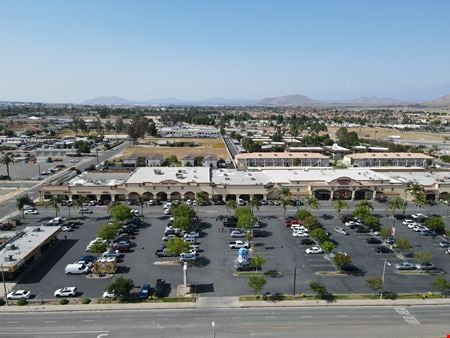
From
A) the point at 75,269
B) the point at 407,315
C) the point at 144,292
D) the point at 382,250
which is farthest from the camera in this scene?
the point at 382,250

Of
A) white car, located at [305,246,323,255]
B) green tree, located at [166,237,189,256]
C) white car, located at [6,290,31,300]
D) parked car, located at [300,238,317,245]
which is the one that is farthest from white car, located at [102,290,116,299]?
parked car, located at [300,238,317,245]

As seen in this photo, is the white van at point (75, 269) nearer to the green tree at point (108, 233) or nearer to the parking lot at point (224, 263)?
the parking lot at point (224, 263)

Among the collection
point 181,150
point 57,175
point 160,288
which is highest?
point 181,150

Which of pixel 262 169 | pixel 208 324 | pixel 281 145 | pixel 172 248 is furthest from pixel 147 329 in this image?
pixel 281 145

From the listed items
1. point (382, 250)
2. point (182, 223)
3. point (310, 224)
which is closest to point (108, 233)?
Answer: point (182, 223)

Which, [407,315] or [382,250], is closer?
[407,315]

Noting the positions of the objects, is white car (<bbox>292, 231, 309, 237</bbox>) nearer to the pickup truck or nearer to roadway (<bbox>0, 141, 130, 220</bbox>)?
the pickup truck

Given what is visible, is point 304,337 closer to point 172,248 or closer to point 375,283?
point 375,283

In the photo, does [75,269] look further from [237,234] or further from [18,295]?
[237,234]
